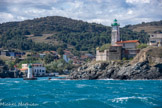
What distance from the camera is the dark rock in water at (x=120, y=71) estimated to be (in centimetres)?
7244

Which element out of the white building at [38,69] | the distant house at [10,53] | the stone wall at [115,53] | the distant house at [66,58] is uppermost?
the stone wall at [115,53]

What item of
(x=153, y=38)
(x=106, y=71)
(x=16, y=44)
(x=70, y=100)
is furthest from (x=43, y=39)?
(x=70, y=100)

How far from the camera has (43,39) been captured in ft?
575

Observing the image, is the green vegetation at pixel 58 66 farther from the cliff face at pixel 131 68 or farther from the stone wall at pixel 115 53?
the stone wall at pixel 115 53

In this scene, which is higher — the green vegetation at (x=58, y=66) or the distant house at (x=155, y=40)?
the distant house at (x=155, y=40)

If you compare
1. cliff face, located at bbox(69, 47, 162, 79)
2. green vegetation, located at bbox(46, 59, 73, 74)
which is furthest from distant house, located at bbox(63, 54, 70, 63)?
cliff face, located at bbox(69, 47, 162, 79)

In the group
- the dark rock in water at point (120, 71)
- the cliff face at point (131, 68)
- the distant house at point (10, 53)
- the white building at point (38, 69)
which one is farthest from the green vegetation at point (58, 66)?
the dark rock in water at point (120, 71)

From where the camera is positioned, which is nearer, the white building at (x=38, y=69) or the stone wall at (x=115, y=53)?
the stone wall at (x=115, y=53)

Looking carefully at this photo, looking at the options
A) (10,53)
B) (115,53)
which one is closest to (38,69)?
(10,53)

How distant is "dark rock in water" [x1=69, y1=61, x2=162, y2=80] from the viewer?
72.4 metres

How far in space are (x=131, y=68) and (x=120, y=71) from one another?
2.68m

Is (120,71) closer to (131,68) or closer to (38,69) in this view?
(131,68)

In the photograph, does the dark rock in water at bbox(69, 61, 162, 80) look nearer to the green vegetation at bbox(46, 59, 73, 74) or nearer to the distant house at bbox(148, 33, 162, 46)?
the distant house at bbox(148, 33, 162, 46)

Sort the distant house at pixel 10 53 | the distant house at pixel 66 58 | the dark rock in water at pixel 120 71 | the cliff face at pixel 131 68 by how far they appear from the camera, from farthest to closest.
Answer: the distant house at pixel 10 53, the distant house at pixel 66 58, the cliff face at pixel 131 68, the dark rock in water at pixel 120 71
